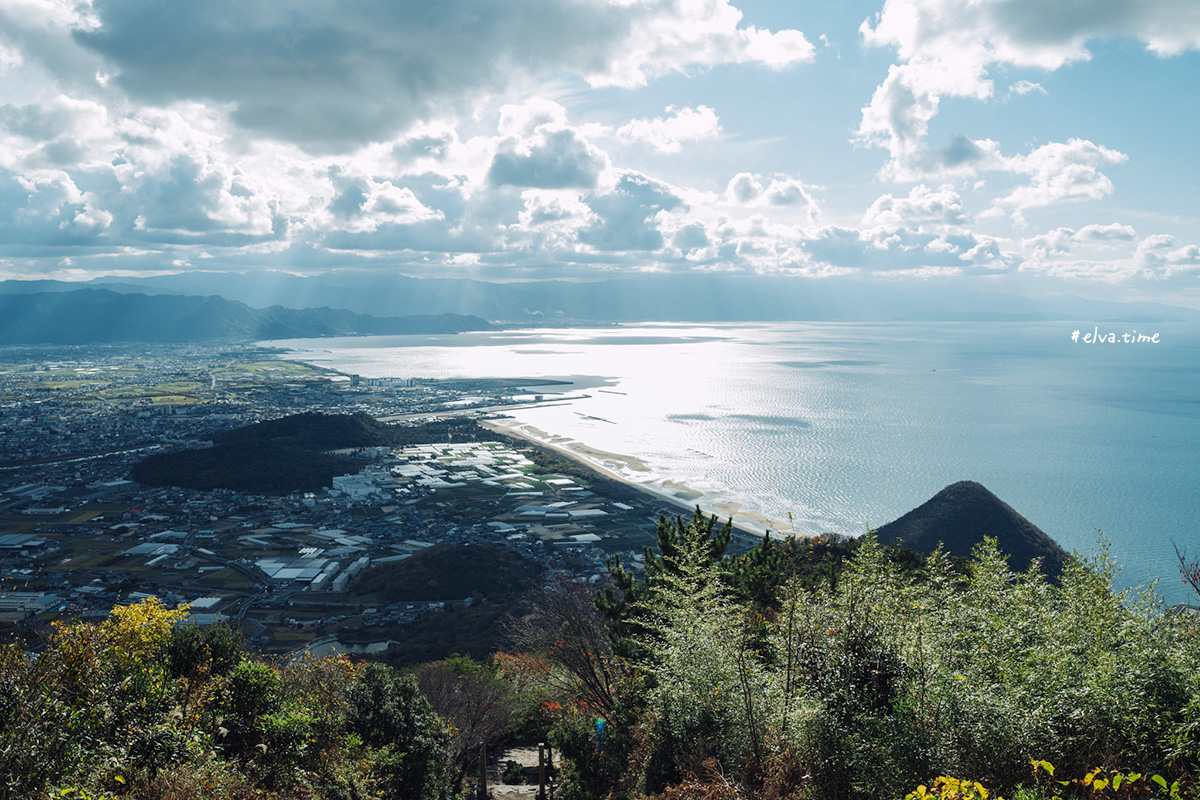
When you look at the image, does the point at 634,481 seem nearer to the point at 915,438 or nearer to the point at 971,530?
the point at 971,530

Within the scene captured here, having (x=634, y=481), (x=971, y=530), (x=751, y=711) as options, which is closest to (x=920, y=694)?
(x=751, y=711)

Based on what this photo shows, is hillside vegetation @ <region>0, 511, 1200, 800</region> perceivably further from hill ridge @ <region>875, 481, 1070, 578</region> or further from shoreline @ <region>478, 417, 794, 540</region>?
hill ridge @ <region>875, 481, 1070, 578</region>

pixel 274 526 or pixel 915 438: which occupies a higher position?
pixel 915 438

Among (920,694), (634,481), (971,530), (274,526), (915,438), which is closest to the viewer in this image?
(920,694)

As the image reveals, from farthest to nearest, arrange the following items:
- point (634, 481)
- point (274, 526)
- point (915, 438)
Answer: point (915, 438)
point (634, 481)
point (274, 526)

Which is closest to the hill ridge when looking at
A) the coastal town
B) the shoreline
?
the shoreline

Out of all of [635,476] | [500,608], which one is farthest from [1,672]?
[635,476]

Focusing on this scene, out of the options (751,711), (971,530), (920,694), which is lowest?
(971,530)
